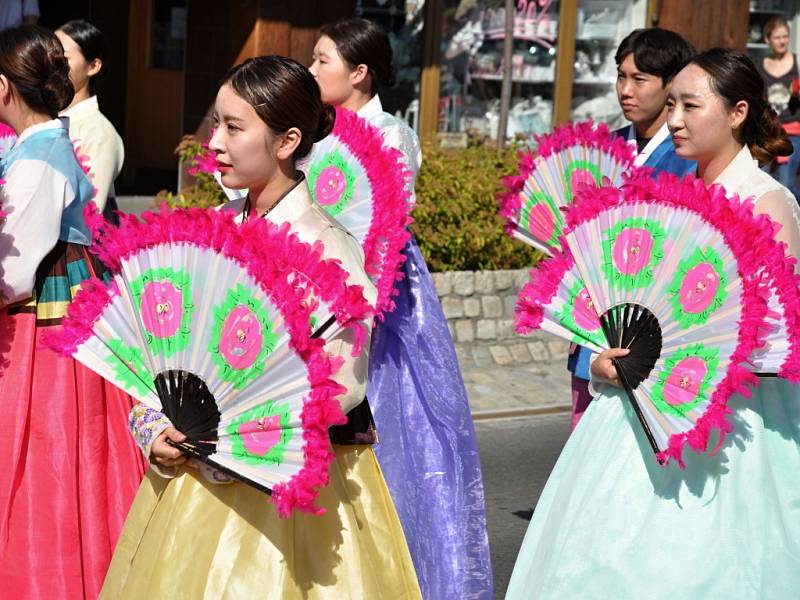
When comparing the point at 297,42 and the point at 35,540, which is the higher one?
the point at 297,42

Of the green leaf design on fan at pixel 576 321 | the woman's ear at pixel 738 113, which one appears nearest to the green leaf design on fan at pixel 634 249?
the green leaf design on fan at pixel 576 321

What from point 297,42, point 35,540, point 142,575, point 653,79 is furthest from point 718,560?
point 297,42

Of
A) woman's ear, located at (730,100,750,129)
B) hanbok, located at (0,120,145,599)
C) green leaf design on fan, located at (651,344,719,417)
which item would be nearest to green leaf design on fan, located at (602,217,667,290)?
green leaf design on fan, located at (651,344,719,417)

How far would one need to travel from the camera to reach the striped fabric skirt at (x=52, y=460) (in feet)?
13.5

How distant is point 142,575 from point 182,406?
38cm

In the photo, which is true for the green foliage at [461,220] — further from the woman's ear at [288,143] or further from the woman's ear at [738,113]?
the woman's ear at [288,143]

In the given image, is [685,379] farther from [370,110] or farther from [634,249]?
[370,110]

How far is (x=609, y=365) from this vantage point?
3.78m

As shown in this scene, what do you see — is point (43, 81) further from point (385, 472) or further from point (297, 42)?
point (297, 42)

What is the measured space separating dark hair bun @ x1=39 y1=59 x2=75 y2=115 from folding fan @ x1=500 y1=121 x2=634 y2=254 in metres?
1.56

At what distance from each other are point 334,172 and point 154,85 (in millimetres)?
8608

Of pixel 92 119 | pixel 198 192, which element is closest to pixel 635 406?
pixel 92 119

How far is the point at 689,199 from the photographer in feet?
12.1

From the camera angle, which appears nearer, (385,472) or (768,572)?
(768,572)
